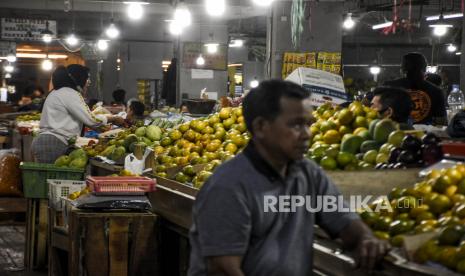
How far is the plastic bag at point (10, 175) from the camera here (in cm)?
994

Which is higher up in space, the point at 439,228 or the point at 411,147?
the point at 411,147

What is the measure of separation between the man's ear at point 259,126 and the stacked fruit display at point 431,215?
85 centimetres

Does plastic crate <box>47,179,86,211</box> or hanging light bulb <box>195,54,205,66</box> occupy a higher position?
hanging light bulb <box>195,54,205,66</box>

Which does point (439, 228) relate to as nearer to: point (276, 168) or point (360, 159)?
point (276, 168)

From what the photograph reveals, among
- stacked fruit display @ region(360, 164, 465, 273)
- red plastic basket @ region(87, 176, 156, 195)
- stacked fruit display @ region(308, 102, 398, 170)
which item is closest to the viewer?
stacked fruit display @ region(360, 164, 465, 273)

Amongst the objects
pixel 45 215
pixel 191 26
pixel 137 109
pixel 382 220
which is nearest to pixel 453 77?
pixel 191 26

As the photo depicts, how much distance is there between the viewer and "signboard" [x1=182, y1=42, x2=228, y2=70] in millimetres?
19250

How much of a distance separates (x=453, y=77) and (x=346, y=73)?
5779 mm

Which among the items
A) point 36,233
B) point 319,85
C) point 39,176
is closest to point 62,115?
point 39,176

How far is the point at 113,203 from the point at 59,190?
137cm

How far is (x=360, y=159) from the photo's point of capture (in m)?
4.84

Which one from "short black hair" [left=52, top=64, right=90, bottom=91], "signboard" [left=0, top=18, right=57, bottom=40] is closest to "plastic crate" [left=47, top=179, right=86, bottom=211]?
"short black hair" [left=52, top=64, right=90, bottom=91]

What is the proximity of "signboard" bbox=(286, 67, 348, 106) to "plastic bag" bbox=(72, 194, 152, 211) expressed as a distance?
1.68 meters

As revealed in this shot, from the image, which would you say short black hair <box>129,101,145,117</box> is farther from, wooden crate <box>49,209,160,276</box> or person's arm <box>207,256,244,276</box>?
person's arm <box>207,256,244,276</box>
